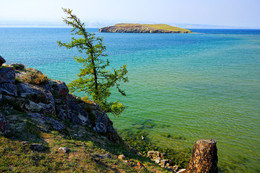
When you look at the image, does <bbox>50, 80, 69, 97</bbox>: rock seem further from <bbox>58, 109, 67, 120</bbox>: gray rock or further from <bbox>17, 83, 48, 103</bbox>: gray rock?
<bbox>58, 109, 67, 120</bbox>: gray rock

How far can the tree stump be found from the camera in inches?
395

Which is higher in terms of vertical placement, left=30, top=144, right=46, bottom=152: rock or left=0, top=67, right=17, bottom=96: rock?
left=0, top=67, right=17, bottom=96: rock

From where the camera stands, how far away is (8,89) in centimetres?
1392

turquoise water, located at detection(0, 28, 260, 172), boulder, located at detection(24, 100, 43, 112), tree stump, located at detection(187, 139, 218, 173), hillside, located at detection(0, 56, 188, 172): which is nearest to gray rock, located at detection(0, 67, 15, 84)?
hillside, located at detection(0, 56, 188, 172)

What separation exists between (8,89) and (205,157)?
13845mm

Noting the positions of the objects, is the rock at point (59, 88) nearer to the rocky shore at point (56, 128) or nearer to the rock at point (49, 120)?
the rocky shore at point (56, 128)

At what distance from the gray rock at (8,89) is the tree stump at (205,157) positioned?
42.6ft

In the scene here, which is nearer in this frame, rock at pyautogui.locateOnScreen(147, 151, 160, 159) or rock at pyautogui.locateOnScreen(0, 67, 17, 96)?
rock at pyautogui.locateOnScreen(0, 67, 17, 96)

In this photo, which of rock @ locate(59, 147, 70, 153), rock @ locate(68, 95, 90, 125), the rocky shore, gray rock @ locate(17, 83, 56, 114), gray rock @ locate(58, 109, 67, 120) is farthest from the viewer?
rock @ locate(68, 95, 90, 125)

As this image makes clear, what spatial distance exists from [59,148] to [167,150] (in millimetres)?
14143

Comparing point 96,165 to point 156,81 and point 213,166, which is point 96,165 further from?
point 156,81

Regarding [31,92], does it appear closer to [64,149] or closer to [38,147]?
[38,147]

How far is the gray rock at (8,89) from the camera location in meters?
13.7

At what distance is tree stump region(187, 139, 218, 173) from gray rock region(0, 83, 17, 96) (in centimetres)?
1297
